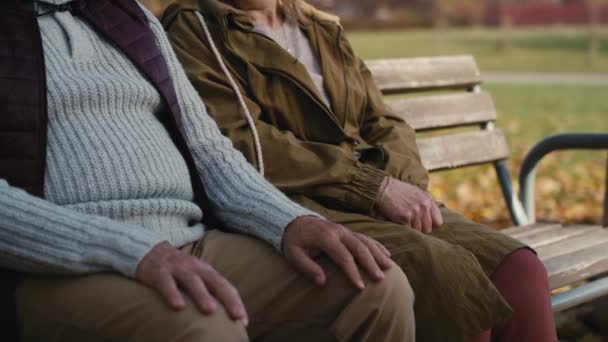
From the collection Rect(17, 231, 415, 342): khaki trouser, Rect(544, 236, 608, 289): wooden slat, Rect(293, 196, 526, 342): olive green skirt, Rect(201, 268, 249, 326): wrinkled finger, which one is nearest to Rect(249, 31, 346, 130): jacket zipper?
Rect(293, 196, 526, 342): olive green skirt

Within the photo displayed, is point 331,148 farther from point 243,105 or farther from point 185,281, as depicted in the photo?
point 185,281

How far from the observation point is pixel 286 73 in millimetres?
2668

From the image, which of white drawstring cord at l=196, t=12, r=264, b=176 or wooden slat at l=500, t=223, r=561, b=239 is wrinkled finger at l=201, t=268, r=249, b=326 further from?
wooden slat at l=500, t=223, r=561, b=239

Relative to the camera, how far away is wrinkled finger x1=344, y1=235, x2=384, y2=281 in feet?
6.42

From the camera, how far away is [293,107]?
2.71 meters

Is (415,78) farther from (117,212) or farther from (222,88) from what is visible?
(117,212)

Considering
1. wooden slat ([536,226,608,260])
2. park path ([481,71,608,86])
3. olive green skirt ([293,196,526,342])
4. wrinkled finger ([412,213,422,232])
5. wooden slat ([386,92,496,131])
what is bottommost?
park path ([481,71,608,86])

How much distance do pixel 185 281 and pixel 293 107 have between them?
3.29 ft

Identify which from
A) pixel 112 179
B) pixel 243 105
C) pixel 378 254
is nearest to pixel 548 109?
pixel 243 105

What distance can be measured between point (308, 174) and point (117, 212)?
2.20ft

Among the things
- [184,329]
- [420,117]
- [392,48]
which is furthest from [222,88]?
[392,48]

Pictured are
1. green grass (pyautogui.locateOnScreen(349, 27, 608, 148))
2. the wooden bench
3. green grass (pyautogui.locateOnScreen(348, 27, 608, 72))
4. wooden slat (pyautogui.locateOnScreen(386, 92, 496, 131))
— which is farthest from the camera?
green grass (pyautogui.locateOnScreen(348, 27, 608, 72))

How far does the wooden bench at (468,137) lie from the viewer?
3502 millimetres

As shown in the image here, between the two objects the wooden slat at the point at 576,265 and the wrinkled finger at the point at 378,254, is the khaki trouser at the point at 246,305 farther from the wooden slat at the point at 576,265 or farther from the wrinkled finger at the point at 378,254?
the wooden slat at the point at 576,265
